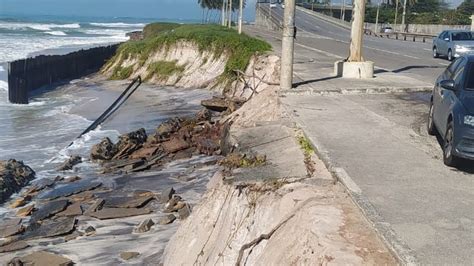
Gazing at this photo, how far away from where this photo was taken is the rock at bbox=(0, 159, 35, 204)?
13305 millimetres

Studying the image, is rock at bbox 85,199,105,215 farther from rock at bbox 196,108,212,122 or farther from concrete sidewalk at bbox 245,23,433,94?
rock at bbox 196,108,212,122

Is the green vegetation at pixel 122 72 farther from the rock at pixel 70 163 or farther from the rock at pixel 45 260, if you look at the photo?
the rock at pixel 45 260

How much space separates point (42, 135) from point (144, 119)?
11.8 ft

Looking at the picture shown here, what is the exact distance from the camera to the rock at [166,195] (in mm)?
11734

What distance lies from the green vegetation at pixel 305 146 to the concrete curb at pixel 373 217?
39cm

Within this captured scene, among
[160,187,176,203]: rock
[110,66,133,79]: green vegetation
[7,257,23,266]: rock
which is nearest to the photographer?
[7,257,23,266]: rock

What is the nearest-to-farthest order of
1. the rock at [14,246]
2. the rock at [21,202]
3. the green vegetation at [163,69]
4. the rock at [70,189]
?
the rock at [14,246]
the rock at [21,202]
the rock at [70,189]
the green vegetation at [163,69]

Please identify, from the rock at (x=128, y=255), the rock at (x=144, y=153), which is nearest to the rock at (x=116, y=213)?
the rock at (x=128, y=255)

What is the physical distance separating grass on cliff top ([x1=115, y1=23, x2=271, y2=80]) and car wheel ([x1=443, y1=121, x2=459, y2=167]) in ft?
57.0

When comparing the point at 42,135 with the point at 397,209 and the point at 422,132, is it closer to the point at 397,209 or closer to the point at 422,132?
the point at 422,132

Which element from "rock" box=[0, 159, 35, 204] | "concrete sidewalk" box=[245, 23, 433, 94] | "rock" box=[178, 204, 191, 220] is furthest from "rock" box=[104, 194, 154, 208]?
"concrete sidewalk" box=[245, 23, 433, 94]

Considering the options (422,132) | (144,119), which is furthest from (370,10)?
(422,132)

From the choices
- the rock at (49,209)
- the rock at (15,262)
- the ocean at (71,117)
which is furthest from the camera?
the ocean at (71,117)

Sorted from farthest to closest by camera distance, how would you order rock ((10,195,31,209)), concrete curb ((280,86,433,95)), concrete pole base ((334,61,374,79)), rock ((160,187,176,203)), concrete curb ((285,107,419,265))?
1. concrete pole base ((334,61,374,79))
2. concrete curb ((280,86,433,95))
3. rock ((10,195,31,209))
4. rock ((160,187,176,203))
5. concrete curb ((285,107,419,265))
